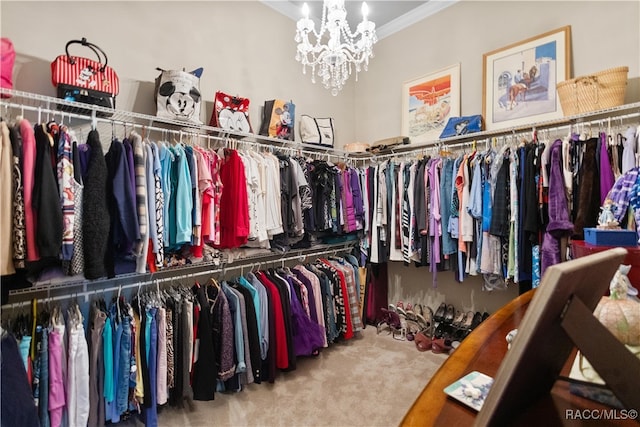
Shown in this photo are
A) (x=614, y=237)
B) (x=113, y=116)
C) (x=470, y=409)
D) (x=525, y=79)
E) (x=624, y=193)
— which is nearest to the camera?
(x=470, y=409)

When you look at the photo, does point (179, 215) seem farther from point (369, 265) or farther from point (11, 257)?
point (369, 265)

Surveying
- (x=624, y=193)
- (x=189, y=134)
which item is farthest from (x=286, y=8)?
(x=624, y=193)

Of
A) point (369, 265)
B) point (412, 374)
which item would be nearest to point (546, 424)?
point (412, 374)

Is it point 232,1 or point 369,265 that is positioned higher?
point 232,1

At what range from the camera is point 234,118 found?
263 cm

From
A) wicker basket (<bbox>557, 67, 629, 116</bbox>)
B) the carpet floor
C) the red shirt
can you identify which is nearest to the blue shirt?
the carpet floor

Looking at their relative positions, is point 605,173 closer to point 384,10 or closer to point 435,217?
point 435,217

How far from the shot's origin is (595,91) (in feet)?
7.16

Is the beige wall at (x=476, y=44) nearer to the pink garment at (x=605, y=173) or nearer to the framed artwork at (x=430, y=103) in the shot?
the framed artwork at (x=430, y=103)

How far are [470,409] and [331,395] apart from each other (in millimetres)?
1830

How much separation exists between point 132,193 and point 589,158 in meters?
2.76

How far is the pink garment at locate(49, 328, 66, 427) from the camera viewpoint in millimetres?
1625

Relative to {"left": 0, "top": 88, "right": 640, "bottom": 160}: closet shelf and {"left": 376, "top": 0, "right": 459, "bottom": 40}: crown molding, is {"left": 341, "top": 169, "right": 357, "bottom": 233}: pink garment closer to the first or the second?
{"left": 0, "top": 88, "right": 640, "bottom": 160}: closet shelf

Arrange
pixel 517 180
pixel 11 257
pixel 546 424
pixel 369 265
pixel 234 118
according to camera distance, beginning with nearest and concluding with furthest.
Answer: pixel 546 424, pixel 11 257, pixel 517 180, pixel 234 118, pixel 369 265
